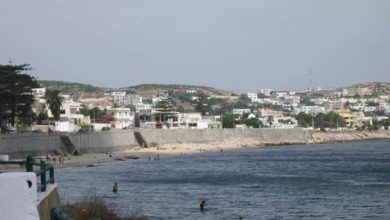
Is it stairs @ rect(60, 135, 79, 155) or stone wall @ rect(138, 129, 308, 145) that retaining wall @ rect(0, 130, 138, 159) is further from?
stone wall @ rect(138, 129, 308, 145)

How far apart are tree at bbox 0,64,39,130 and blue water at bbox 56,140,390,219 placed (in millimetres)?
14448

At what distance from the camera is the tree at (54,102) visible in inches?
5143

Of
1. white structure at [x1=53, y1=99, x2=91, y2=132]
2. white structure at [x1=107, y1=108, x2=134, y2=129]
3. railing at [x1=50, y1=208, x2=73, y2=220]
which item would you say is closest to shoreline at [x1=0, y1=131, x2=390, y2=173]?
white structure at [x1=53, y1=99, x2=91, y2=132]

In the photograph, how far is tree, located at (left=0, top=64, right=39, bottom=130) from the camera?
90125 millimetres

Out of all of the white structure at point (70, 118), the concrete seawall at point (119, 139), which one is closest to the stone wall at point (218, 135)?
the concrete seawall at point (119, 139)

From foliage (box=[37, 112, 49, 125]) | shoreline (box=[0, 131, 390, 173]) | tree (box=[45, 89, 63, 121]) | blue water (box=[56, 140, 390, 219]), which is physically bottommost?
blue water (box=[56, 140, 390, 219])

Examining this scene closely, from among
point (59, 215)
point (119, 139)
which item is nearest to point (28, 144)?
point (119, 139)

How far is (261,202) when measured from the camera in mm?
46125

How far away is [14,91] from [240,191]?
141 feet

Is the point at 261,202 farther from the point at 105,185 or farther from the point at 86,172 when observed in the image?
the point at 86,172

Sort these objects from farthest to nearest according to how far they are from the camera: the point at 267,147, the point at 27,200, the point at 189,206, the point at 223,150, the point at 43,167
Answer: the point at 267,147 < the point at 223,150 < the point at 189,206 < the point at 43,167 < the point at 27,200

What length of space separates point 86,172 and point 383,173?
28.4m

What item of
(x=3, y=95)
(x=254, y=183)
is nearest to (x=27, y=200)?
(x=254, y=183)

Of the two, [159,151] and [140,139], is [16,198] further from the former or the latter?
[140,139]
